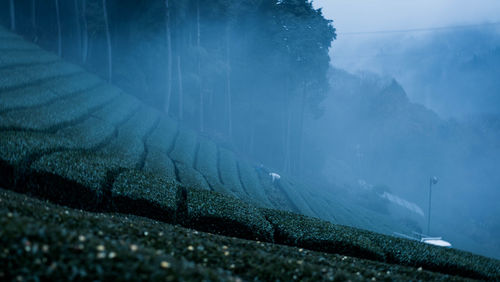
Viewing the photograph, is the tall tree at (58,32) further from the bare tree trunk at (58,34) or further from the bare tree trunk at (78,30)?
the bare tree trunk at (78,30)

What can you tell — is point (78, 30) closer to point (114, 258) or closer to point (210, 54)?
point (210, 54)

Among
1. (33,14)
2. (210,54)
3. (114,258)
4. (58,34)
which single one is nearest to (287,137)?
(210,54)

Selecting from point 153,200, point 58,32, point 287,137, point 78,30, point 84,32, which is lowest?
point 287,137

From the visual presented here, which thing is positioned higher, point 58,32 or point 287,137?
point 58,32

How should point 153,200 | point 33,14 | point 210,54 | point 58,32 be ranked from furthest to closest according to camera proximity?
1. point 210,54
2. point 58,32
3. point 33,14
4. point 153,200

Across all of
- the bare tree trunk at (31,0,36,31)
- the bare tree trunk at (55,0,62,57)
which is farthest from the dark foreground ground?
the bare tree trunk at (31,0,36,31)

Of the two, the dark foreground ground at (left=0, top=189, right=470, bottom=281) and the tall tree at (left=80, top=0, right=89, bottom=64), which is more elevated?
the tall tree at (left=80, top=0, right=89, bottom=64)

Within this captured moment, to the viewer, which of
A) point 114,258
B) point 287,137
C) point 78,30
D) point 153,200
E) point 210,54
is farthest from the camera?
point 287,137

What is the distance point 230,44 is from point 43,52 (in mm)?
21831

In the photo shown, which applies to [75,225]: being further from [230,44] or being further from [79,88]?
[230,44]

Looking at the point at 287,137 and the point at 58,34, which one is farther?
the point at 287,137

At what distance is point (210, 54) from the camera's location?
1380 inches

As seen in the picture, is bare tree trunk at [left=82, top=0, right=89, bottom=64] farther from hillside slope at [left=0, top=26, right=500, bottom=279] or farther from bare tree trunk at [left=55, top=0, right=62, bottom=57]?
hillside slope at [left=0, top=26, right=500, bottom=279]

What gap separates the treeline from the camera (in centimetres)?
2505
